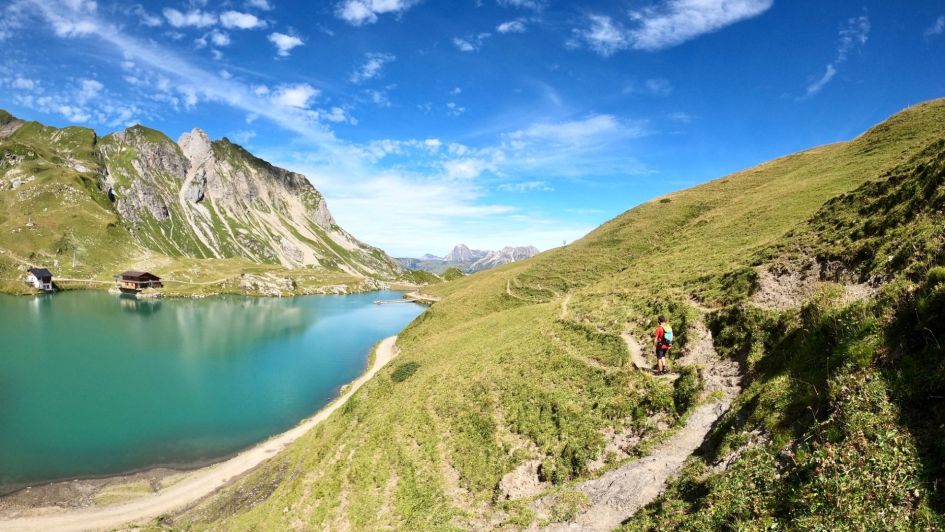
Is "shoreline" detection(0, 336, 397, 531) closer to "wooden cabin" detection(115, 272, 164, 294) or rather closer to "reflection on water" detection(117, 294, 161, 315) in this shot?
"reflection on water" detection(117, 294, 161, 315)

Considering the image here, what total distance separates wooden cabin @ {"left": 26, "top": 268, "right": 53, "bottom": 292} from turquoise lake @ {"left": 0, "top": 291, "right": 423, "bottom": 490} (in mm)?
42023

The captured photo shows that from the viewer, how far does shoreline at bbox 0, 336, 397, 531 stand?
1446 inches

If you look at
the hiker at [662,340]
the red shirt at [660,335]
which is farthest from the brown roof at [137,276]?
the red shirt at [660,335]

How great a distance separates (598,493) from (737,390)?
347 inches

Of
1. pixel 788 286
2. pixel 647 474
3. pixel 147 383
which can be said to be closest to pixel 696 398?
pixel 647 474

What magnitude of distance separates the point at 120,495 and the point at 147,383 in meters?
35.0

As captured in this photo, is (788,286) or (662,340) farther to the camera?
(788,286)

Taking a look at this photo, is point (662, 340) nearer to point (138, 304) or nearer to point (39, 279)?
point (138, 304)

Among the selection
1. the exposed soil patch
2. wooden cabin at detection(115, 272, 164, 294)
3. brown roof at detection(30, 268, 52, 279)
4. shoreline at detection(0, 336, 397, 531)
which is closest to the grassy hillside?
the exposed soil patch

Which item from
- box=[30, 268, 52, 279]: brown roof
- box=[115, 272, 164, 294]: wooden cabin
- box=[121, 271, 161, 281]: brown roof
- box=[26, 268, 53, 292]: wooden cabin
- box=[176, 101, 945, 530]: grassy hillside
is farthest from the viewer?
box=[121, 271, 161, 281]: brown roof

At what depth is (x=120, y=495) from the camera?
40.7m

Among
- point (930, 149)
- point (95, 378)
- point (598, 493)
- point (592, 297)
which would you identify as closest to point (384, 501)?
point (598, 493)

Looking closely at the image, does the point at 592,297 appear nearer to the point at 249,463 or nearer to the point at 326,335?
the point at 249,463

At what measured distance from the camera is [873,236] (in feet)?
74.9
